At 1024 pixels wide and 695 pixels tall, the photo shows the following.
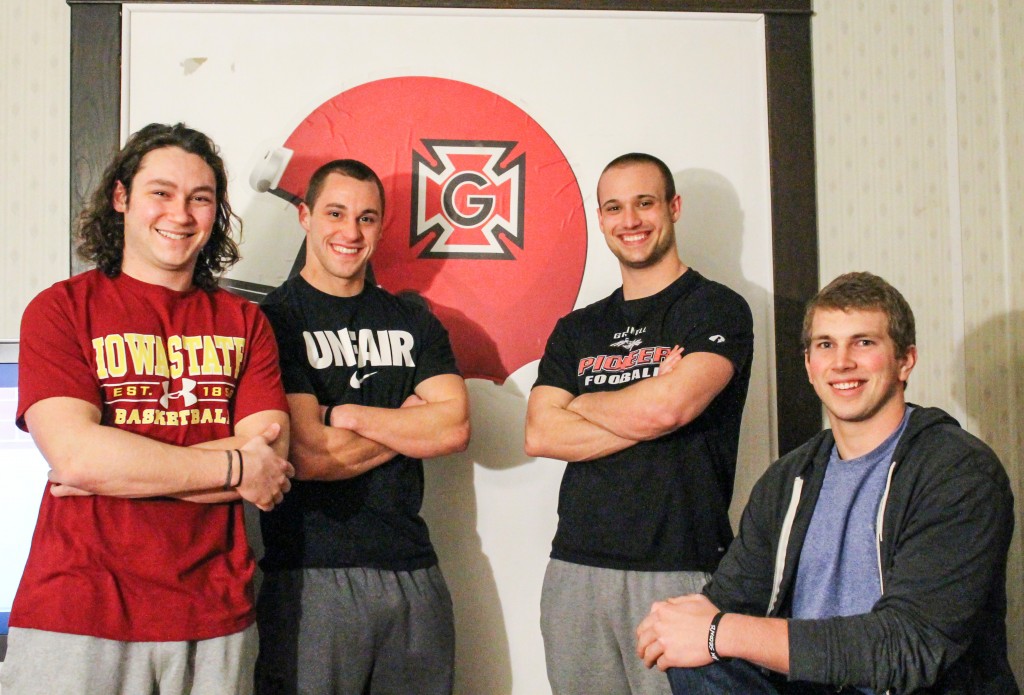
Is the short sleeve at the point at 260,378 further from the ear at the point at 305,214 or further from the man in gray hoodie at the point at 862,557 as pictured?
the man in gray hoodie at the point at 862,557

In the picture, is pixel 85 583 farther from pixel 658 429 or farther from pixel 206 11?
pixel 206 11

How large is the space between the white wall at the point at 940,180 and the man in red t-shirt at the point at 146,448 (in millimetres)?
1865

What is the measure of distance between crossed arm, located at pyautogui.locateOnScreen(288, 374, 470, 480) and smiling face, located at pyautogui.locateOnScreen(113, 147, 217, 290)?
0.41m

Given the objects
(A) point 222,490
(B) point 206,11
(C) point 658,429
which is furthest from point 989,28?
(A) point 222,490

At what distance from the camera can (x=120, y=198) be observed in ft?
6.46

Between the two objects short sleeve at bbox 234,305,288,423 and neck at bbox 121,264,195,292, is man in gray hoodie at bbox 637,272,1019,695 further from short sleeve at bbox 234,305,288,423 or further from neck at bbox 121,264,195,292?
neck at bbox 121,264,195,292

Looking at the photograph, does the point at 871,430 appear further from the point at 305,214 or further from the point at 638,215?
the point at 305,214

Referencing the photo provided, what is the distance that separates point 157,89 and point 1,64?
1.53 ft

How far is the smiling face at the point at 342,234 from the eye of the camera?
2.26 meters

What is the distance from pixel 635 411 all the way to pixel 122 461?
3.64ft

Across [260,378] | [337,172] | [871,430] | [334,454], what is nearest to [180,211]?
[260,378]

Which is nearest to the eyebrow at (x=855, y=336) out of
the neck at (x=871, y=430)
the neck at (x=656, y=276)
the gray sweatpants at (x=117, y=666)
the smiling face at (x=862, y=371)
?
the smiling face at (x=862, y=371)

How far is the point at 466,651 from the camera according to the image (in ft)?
8.48

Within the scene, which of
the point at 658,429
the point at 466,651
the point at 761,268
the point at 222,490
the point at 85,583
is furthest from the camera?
the point at 761,268
